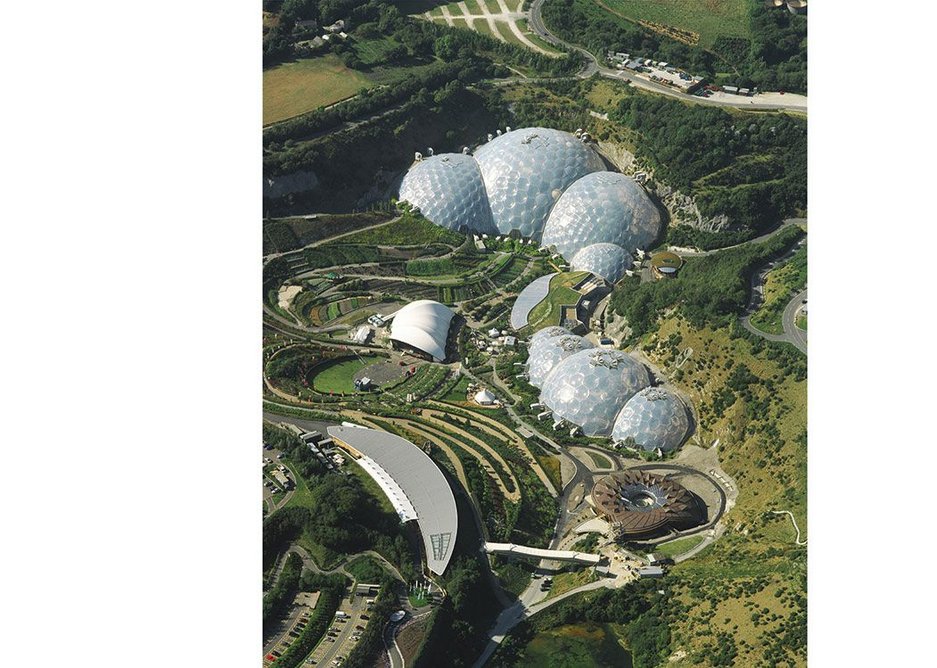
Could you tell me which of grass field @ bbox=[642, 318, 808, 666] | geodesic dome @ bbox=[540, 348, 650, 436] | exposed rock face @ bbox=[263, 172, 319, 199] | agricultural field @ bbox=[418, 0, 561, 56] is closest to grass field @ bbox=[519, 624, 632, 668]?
grass field @ bbox=[642, 318, 808, 666]

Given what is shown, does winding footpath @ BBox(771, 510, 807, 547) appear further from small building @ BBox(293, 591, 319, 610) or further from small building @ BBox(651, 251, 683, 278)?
small building @ BBox(651, 251, 683, 278)

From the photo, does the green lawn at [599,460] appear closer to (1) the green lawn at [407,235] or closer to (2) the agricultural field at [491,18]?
(1) the green lawn at [407,235]

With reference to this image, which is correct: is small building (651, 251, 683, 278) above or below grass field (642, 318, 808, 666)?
above

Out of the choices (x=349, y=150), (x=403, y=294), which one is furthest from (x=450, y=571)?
(x=349, y=150)

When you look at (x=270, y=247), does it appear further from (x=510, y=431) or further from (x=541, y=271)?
(x=510, y=431)

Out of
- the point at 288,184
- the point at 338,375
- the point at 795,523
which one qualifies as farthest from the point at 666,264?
the point at 288,184

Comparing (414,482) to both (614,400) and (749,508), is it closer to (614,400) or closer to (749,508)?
(614,400)
